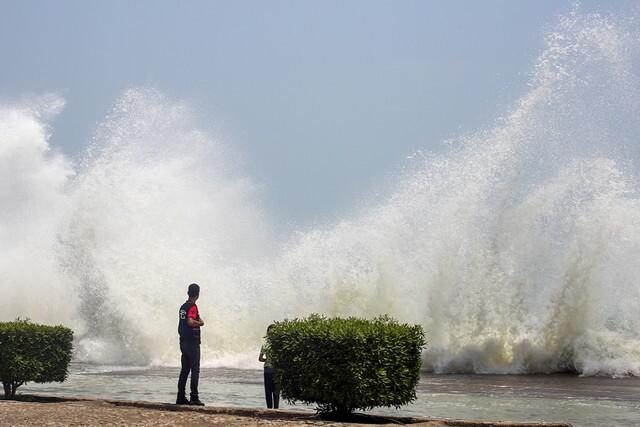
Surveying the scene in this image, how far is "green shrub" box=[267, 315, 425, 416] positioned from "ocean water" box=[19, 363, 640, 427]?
3281 mm

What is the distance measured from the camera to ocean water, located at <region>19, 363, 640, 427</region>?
1413cm

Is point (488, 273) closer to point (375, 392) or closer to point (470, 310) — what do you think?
point (470, 310)

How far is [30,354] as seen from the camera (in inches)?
546

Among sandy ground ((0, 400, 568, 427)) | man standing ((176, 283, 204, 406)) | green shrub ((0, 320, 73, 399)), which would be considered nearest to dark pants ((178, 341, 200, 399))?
man standing ((176, 283, 204, 406))

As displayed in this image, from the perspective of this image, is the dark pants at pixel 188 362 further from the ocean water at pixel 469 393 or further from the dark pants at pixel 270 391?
the ocean water at pixel 469 393

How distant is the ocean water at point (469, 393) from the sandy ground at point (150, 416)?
3428mm

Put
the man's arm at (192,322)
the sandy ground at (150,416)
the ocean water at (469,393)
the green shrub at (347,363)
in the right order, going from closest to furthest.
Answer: the sandy ground at (150,416) < the green shrub at (347,363) < the man's arm at (192,322) < the ocean water at (469,393)

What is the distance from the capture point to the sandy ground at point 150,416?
988 cm

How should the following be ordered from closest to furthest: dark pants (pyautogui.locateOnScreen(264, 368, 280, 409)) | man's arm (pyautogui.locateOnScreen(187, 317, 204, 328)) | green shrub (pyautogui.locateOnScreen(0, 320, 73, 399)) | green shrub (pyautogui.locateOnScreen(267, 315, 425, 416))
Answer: green shrub (pyautogui.locateOnScreen(267, 315, 425, 416))
man's arm (pyautogui.locateOnScreen(187, 317, 204, 328))
dark pants (pyautogui.locateOnScreen(264, 368, 280, 409))
green shrub (pyautogui.locateOnScreen(0, 320, 73, 399))

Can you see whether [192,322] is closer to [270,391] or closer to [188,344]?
[188,344]

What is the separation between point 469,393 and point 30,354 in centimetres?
970

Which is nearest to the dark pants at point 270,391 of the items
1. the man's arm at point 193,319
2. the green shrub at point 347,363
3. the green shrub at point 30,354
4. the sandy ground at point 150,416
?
the man's arm at point 193,319

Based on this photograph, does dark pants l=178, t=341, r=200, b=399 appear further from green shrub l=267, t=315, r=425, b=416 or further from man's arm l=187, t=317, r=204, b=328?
green shrub l=267, t=315, r=425, b=416

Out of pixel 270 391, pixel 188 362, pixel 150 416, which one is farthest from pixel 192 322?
pixel 150 416
